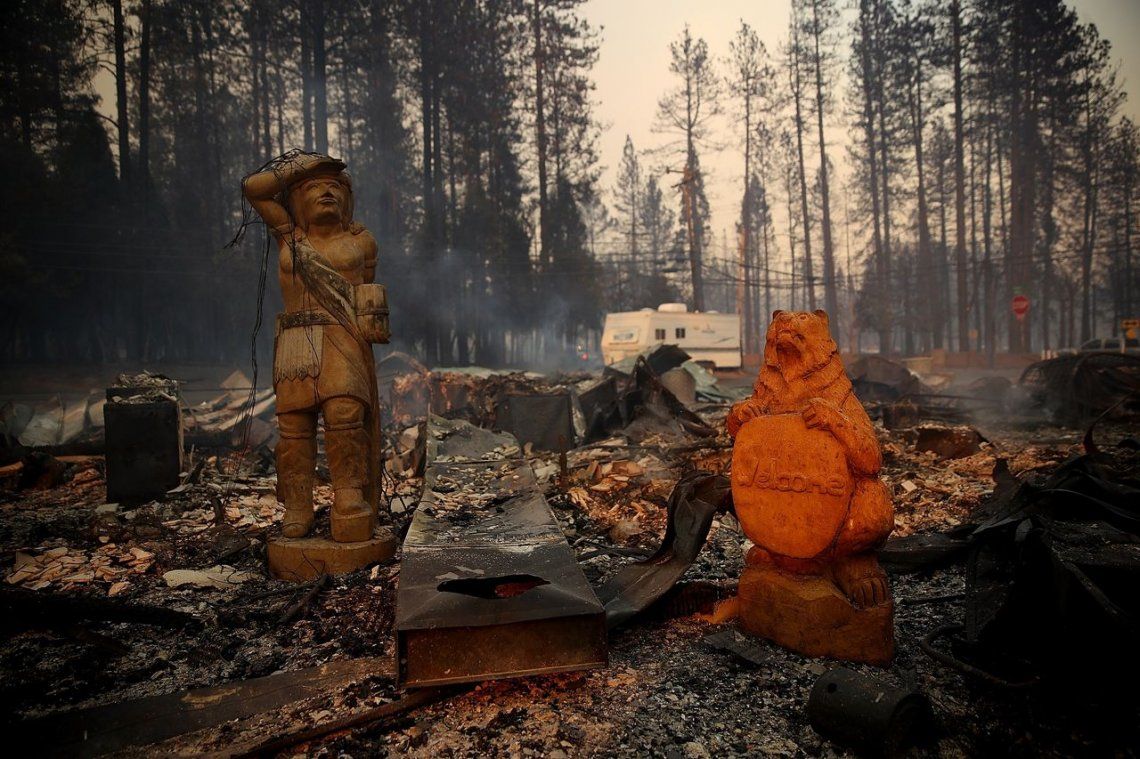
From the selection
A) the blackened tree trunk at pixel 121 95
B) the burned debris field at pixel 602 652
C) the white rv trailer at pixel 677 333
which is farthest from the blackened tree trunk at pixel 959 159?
the blackened tree trunk at pixel 121 95

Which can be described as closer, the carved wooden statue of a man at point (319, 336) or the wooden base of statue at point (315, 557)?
the wooden base of statue at point (315, 557)

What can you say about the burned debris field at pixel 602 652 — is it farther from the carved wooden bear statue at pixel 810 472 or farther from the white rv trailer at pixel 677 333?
the white rv trailer at pixel 677 333

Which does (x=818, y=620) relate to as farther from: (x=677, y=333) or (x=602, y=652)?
(x=677, y=333)

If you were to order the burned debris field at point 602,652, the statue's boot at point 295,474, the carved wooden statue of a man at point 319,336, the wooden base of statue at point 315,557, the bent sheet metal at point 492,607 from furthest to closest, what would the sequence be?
1. the statue's boot at point 295,474
2. the carved wooden statue of a man at point 319,336
3. the wooden base of statue at point 315,557
4. the bent sheet metal at point 492,607
5. the burned debris field at point 602,652

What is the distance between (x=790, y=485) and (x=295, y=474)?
340cm

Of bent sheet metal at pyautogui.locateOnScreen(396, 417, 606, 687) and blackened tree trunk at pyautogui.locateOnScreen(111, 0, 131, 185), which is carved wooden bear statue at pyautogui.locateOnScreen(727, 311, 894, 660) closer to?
bent sheet metal at pyautogui.locateOnScreen(396, 417, 606, 687)

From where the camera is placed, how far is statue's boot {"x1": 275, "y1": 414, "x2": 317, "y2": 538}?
4.36 metres

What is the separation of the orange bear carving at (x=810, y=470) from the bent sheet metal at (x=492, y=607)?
37.4 inches

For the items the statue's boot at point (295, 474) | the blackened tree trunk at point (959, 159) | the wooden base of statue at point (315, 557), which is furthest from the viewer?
the blackened tree trunk at point (959, 159)

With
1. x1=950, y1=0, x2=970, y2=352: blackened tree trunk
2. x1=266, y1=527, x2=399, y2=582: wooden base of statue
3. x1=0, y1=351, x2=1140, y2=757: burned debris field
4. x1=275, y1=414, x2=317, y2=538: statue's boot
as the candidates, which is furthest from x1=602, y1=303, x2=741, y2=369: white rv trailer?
x1=266, y1=527, x2=399, y2=582: wooden base of statue

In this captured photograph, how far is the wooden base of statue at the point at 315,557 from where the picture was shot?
4.13 metres

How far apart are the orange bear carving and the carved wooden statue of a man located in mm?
2660

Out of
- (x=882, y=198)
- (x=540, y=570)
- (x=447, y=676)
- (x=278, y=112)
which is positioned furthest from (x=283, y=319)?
(x=882, y=198)

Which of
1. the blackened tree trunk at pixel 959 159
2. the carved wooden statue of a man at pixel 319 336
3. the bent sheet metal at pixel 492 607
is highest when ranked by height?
the blackened tree trunk at pixel 959 159
